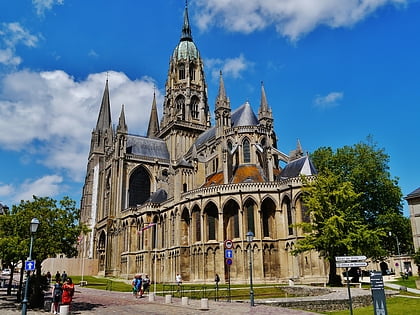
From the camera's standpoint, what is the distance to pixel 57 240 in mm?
22281

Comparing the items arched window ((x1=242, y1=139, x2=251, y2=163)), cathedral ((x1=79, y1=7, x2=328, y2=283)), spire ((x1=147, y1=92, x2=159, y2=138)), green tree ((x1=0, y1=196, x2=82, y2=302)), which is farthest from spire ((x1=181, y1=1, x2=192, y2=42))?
green tree ((x1=0, y1=196, x2=82, y2=302))

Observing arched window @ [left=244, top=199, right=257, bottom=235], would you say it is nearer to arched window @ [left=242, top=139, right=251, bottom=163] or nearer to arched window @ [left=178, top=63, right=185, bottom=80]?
arched window @ [left=242, top=139, right=251, bottom=163]

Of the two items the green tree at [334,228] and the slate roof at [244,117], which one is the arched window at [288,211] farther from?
the slate roof at [244,117]

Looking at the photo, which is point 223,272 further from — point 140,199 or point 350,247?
point 140,199

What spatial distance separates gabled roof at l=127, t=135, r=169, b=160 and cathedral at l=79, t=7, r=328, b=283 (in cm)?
20

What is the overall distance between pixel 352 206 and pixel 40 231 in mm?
25522

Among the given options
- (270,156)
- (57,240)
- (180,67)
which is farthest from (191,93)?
(57,240)

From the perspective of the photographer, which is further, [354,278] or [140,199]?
[140,199]

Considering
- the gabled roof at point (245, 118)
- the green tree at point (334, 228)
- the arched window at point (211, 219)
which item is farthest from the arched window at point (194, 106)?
the green tree at point (334, 228)

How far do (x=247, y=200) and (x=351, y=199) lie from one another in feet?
40.3

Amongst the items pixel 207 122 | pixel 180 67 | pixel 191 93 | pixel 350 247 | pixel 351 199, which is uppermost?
pixel 180 67

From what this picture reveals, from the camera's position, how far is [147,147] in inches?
2862

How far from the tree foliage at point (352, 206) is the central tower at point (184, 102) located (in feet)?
91.5

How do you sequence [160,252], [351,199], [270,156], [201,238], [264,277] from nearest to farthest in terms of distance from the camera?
[351,199] → [264,277] → [201,238] → [270,156] → [160,252]
